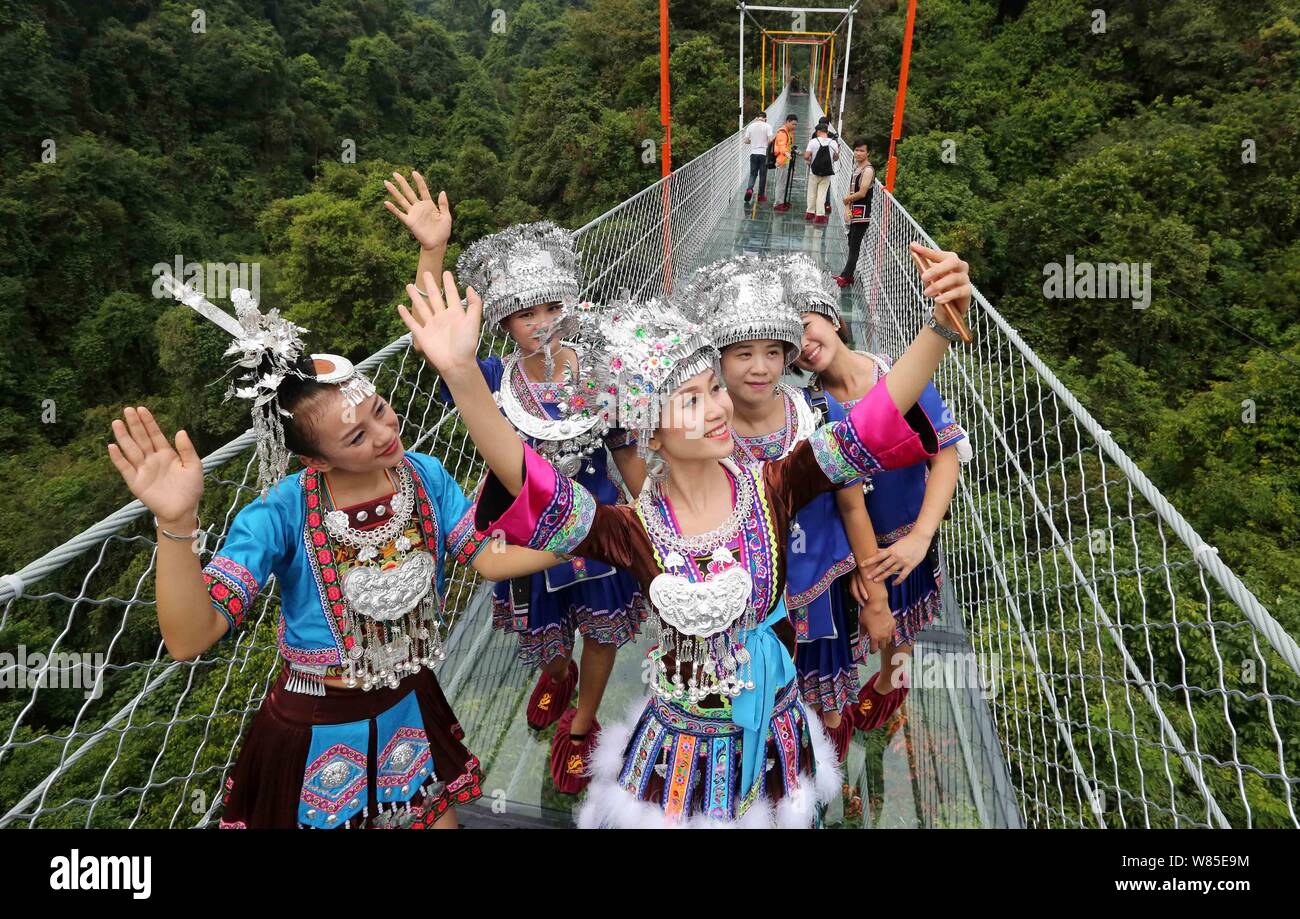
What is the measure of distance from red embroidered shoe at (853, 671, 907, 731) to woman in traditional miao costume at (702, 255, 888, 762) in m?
0.09

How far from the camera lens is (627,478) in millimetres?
1919

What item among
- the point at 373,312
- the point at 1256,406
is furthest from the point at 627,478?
the point at 373,312

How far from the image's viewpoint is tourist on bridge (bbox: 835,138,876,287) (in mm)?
5531

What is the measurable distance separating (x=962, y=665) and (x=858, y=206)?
157 inches

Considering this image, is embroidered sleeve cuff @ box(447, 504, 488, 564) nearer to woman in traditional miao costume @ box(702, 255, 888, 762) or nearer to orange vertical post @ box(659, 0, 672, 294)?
woman in traditional miao costume @ box(702, 255, 888, 762)

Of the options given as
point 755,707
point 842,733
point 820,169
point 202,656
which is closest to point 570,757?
point 842,733

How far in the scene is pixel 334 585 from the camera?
1504 mm

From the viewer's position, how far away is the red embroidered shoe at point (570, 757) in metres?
2.15

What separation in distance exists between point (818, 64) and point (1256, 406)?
61.7 ft

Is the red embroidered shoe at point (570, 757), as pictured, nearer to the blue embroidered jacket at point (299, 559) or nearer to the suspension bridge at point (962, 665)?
the suspension bridge at point (962, 665)

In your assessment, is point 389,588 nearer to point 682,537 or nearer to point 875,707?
point 682,537

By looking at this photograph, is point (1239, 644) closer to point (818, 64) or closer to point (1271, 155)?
point (1271, 155)

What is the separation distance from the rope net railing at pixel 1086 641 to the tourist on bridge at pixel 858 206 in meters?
0.14

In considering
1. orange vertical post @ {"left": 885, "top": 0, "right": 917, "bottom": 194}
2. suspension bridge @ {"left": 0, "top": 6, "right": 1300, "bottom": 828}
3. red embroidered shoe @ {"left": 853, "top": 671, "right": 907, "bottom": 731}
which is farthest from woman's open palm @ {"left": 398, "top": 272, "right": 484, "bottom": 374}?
orange vertical post @ {"left": 885, "top": 0, "right": 917, "bottom": 194}
